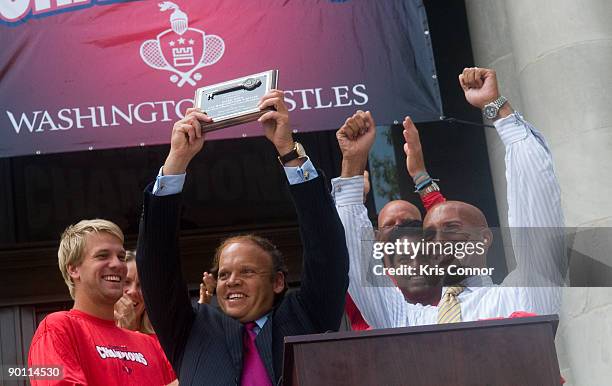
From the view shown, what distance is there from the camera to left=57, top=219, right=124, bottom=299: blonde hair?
16.1ft

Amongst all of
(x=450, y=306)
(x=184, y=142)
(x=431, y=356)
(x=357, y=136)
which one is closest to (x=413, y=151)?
(x=357, y=136)

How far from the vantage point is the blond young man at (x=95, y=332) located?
4.54 m

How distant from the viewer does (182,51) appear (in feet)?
22.4

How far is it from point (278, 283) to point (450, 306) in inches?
25.7

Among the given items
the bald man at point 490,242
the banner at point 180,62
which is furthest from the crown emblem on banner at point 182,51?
the bald man at point 490,242

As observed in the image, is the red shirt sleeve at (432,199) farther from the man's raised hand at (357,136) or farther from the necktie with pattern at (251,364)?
the necktie with pattern at (251,364)

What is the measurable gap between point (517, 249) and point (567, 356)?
2.38 m

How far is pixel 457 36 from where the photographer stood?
8.23 m

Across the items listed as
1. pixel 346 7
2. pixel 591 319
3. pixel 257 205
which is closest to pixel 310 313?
pixel 591 319

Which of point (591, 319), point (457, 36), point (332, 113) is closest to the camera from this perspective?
point (591, 319)

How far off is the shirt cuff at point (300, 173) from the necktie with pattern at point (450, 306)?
2.32ft

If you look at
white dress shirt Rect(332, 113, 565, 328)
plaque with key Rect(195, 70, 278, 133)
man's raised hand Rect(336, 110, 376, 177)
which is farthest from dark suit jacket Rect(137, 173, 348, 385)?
man's raised hand Rect(336, 110, 376, 177)

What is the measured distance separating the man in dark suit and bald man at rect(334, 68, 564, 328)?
1.28 ft

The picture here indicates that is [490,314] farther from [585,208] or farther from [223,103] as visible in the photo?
[585,208]
